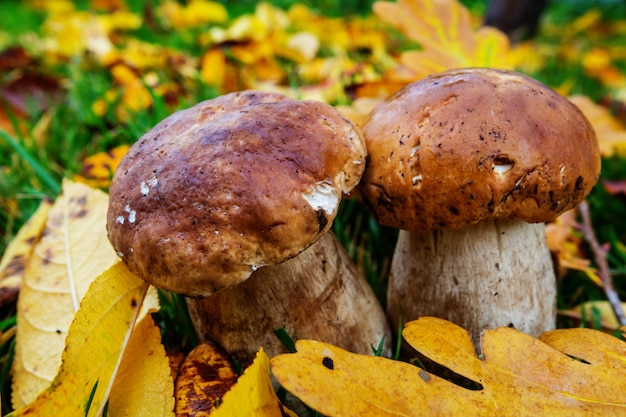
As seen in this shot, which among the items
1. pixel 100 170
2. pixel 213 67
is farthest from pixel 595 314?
pixel 213 67

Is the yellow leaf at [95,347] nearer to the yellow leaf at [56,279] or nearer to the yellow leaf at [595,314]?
the yellow leaf at [56,279]

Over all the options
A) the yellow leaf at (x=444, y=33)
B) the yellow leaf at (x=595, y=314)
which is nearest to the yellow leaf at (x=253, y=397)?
the yellow leaf at (x=595, y=314)

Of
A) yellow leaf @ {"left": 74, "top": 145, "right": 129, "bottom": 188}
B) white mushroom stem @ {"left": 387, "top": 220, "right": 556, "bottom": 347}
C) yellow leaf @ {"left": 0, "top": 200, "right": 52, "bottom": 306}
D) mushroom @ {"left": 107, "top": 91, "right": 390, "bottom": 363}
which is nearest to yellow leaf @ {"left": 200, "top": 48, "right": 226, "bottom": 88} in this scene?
yellow leaf @ {"left": 74, "top": 145, "right": 129, "bottom": 188}

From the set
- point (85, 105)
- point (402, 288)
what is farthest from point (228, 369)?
point (85, 105)

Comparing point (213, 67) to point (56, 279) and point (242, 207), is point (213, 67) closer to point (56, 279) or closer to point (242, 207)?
point (56, 279)

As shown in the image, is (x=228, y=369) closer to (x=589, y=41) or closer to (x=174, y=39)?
(x=174, y=39)
